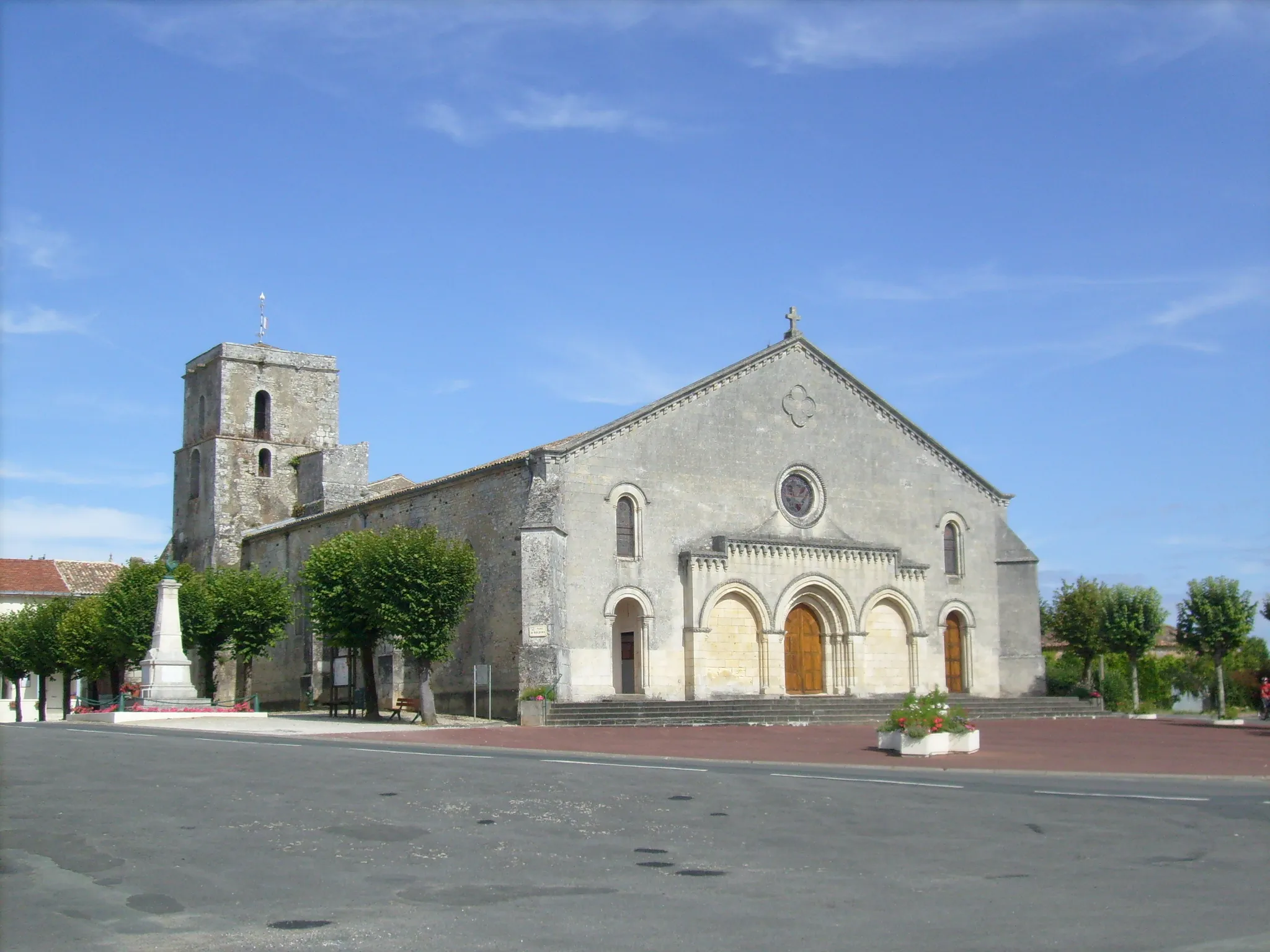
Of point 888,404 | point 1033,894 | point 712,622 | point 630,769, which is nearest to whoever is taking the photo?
point 1033,894

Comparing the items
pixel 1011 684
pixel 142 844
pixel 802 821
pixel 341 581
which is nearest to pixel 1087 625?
pixel 1011 684

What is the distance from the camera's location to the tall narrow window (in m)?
37.0

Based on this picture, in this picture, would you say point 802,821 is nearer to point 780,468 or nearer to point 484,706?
point 484,706

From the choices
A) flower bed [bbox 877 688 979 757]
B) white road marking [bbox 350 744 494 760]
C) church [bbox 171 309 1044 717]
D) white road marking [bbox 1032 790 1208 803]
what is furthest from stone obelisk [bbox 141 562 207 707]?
white road marking [bbox 1032 790 1208 803]

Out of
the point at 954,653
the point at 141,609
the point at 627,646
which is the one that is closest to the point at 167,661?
the point at 141,609

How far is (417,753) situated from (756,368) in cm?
2185

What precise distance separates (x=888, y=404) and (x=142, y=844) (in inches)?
1383

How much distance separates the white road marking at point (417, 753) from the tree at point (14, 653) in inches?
1466

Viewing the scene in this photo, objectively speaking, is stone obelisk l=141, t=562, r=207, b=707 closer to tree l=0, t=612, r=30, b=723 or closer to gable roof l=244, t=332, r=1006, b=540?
gable roof l=244, t=332, r=1006, b=540

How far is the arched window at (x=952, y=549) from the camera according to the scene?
43.9 m

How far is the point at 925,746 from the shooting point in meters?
22.7

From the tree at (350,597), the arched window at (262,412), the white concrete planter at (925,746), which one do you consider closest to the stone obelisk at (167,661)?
the tree at (350,597)

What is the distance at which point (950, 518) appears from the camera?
44094mm

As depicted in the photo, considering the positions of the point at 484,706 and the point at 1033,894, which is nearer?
the point at 1033,894
